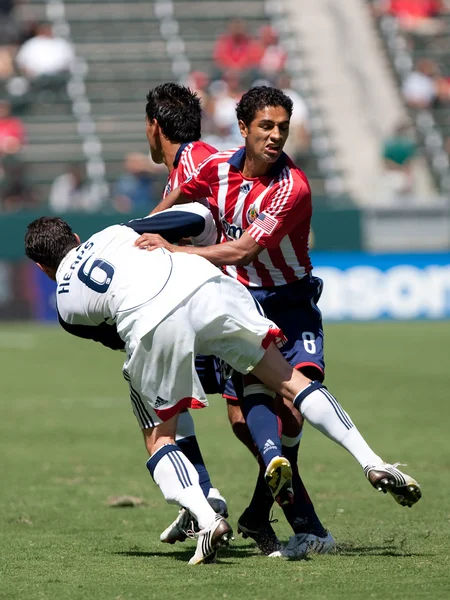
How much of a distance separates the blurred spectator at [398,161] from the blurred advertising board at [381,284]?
8.26 feet

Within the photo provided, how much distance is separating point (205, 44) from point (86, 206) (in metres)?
6.45

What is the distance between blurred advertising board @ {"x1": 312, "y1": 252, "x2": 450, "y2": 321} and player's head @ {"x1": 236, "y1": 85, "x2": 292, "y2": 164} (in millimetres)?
13500

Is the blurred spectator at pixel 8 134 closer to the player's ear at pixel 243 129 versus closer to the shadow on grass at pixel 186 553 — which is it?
the player's ear at pixel 243 129

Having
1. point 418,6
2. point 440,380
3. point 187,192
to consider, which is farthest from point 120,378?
point 418,6

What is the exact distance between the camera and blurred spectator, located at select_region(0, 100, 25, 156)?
21553mm

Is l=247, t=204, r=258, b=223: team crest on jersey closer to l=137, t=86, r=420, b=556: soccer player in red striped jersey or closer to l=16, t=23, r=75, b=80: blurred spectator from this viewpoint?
l=137, t=86, r=420, b=556: soccer player in red striped jersey

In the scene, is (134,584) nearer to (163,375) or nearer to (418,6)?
(163,375)

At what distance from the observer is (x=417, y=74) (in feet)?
79.8

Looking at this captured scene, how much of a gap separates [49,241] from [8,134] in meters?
16.7

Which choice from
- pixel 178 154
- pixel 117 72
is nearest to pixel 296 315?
pixel 178 154

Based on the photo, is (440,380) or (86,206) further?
(86,206)

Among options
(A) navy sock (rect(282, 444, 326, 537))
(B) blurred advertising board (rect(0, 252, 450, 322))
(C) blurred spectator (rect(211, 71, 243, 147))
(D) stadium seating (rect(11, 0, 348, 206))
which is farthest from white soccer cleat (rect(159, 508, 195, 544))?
(D) stadium seating (rect(11, 0, 348, 206))

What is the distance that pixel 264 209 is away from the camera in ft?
18.5

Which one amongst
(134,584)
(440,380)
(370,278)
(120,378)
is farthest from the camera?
(370,278)
